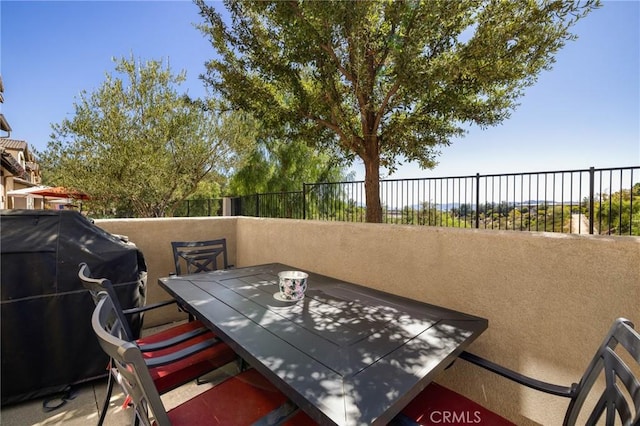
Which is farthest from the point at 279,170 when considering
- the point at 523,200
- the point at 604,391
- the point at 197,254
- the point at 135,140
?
the point at 604,391

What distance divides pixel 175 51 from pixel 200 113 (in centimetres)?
146

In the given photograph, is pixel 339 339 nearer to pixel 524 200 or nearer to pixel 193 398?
pixel 193 398

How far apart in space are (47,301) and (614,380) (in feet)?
9.59

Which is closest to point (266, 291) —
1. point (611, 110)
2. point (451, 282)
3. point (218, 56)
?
point (451, 282)

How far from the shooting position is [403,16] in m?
3.20

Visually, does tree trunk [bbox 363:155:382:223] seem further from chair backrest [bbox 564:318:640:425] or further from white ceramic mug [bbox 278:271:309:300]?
chair backrest [bbox 564:318:640:425]

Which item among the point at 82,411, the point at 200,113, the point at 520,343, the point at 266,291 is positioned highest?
the point at 200,113

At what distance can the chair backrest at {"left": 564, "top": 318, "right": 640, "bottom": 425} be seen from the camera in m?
0.79

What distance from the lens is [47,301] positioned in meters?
1.97

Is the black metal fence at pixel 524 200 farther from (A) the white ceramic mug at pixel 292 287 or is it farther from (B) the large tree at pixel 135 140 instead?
(B) the large tree at pixel 135 140

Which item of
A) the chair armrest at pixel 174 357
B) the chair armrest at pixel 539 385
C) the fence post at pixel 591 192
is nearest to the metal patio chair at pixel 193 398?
the chair armrest at pixel 174 357

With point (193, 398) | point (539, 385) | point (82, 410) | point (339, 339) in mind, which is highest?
point (339, 339)

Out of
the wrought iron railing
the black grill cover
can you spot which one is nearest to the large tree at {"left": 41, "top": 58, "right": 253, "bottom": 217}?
the wrought iron railing

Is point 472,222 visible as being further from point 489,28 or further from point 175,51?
point 175,51
